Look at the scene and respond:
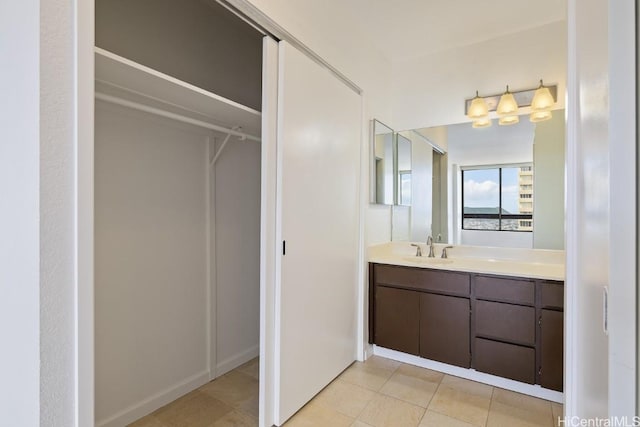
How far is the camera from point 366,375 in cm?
240

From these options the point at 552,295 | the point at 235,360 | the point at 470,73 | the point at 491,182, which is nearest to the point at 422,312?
the point at 552,295

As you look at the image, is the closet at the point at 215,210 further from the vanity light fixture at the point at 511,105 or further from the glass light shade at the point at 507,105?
the glass light shade at the point at 507,105

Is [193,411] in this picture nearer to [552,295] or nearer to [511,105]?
[552,295]

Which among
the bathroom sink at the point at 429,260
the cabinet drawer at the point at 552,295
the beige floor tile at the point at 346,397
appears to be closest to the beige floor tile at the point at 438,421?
the beige floor tile at the point at 346,397

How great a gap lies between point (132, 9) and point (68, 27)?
1144mm

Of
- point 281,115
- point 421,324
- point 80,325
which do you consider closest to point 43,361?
point 80,325

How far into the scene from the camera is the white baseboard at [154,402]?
1.74 metres

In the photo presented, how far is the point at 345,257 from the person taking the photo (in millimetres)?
2430

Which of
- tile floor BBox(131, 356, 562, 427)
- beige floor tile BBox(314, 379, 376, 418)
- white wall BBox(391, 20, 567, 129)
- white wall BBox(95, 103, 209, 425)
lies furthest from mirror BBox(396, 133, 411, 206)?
white wall BBox(95, 103, 209, 425)

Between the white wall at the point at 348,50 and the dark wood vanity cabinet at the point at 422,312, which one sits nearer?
the white wall at the point at 348,50

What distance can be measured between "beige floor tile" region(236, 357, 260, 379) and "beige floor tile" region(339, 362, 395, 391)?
0.65 m

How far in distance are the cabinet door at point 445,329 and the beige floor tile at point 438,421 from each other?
0.51 m

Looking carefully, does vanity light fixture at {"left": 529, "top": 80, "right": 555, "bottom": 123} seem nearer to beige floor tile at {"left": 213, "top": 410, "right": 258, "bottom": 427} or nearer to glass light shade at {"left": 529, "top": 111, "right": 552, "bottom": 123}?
glass light shade at {"left": 529, "top": 111, "right": 552, "bottom": 123}

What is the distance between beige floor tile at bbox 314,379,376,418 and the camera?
78.0 inches
